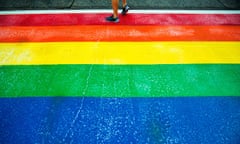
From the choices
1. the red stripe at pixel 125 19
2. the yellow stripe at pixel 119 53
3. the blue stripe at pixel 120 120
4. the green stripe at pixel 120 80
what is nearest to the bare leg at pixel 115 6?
the red stripe at pixel 125 19

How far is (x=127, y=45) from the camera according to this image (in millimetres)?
4711

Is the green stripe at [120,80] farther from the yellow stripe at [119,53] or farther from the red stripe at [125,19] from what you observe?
the red stripe at [125,19]

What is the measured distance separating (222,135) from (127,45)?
2.59 m

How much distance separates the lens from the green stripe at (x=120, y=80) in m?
3.64

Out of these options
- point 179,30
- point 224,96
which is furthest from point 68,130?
point 179,30

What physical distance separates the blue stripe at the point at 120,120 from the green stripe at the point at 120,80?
0.55 ft

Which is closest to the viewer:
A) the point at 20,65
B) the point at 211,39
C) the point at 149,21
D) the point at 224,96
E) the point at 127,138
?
the point at 127,138

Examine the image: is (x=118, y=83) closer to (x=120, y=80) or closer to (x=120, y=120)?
(x=120, y=80)

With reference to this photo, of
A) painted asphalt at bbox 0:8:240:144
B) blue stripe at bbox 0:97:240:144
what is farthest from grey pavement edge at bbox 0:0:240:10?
blue stripe at bbox 0:97:240:144

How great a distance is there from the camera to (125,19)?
566 cm

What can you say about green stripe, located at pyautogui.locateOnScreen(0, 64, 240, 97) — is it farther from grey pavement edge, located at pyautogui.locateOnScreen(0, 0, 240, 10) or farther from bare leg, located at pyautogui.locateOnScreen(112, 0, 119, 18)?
grey pavement edge, located at pyautogui.locateOnScreen(0, 0, 240, 10)

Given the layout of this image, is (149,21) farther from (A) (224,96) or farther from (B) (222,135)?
(B) (222,135)

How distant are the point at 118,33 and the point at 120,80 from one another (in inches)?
64.6

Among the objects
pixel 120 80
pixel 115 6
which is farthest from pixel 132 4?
pixel 120 80
